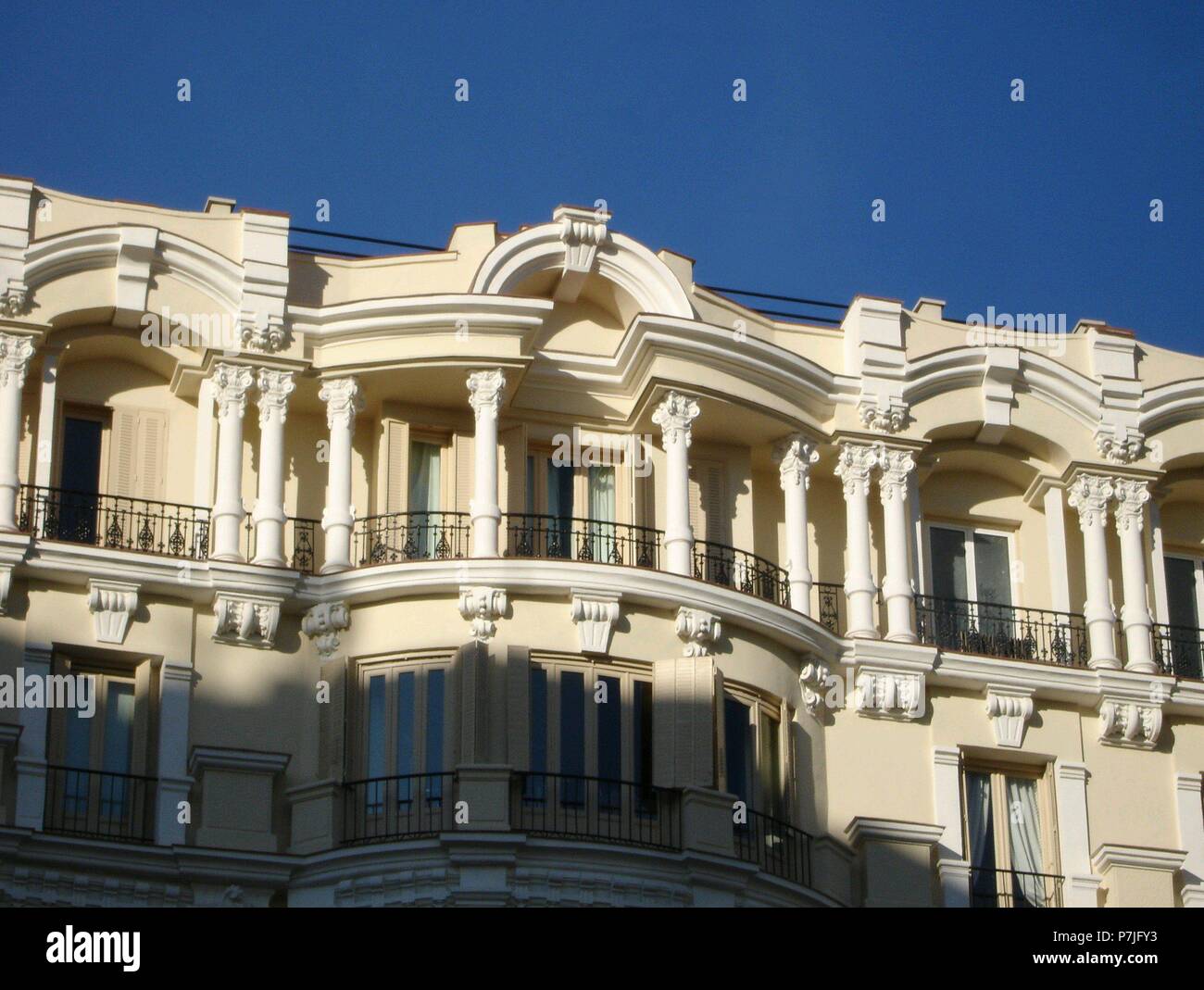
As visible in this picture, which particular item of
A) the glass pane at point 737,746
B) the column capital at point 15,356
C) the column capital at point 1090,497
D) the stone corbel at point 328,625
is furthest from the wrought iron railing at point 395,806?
the column capital at point 1090,497

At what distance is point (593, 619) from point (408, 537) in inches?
112

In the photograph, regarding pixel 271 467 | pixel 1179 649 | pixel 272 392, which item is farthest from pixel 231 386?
pixel 1179 649

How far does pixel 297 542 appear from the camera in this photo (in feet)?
125

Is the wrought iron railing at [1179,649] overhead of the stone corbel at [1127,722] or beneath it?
overhead

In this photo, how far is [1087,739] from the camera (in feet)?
131

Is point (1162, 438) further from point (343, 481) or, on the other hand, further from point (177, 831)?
point (177, 831)

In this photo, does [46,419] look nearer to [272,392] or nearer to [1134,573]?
[272,392]

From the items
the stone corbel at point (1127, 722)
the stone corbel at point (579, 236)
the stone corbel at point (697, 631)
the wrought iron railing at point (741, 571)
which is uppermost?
the stone corbel at point (579, 236)

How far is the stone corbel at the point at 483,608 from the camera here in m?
36.8

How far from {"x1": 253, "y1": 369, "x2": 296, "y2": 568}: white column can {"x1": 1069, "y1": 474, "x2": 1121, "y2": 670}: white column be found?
11.3m

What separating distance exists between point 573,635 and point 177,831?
5.55 metres

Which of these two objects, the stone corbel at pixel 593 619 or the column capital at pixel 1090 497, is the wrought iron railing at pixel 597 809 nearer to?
the stone corbel at pixel 593 619

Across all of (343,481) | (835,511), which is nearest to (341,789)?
(343,481)

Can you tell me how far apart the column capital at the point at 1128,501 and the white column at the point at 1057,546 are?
2.57 ft
